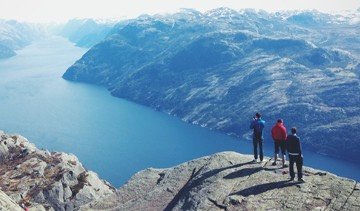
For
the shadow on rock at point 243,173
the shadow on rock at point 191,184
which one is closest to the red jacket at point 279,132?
the shadow on rock at point 243,173

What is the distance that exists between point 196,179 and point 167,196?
3459 mm

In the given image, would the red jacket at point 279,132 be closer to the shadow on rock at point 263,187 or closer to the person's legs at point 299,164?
the person's legs at point 299,164

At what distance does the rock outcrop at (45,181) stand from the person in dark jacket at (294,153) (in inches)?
1425

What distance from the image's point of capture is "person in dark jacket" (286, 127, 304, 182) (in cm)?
3312

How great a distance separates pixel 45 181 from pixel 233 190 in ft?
142

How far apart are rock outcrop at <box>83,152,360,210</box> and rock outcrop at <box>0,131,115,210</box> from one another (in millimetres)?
21197

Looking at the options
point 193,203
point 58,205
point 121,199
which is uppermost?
point 193,203

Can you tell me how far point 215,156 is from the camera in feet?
137

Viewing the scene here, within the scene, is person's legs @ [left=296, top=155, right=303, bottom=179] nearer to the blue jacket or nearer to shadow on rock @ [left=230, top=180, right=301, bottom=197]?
shadow on rock @ [left=230, top=180, right=301, bottom=197]

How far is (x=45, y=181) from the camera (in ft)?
221

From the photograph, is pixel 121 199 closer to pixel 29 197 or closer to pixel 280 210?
pixel 280 210

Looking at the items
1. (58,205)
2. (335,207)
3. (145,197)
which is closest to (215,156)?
(145,197)

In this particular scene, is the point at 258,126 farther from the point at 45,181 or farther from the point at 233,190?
the point at 45,181

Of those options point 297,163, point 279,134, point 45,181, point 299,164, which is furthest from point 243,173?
point 45,181
